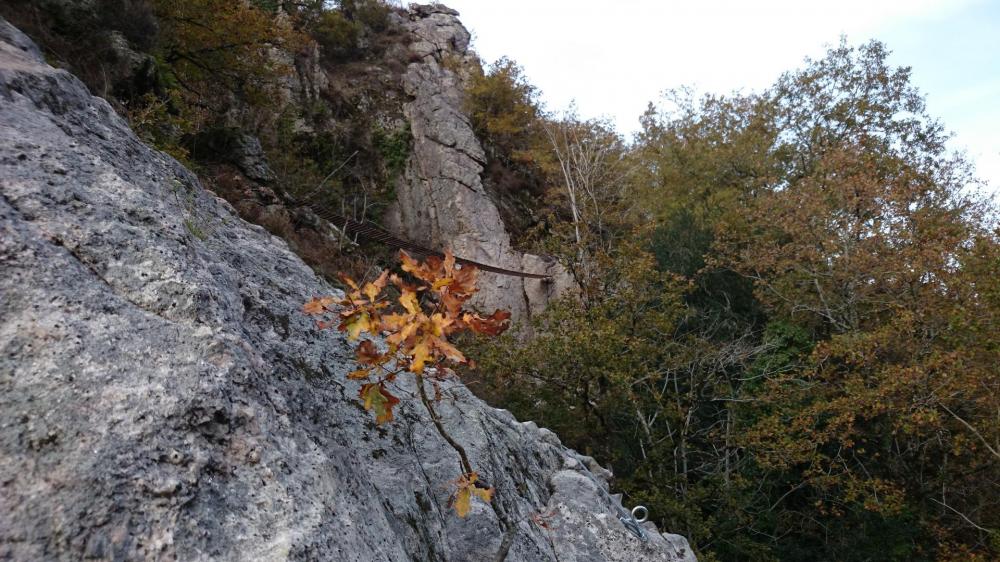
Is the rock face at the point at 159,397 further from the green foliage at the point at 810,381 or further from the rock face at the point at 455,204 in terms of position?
the rock face at the point at 455,204

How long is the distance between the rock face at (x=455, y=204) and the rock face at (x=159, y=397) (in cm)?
1425

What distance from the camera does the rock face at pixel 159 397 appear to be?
4.15 feet

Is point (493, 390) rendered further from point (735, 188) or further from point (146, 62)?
point (735, 188)

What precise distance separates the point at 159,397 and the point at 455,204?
1722 centimetres

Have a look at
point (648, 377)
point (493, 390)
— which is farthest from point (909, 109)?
point (493, 390)

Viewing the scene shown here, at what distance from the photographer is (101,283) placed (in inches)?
64.9

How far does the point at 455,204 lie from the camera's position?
18453mm

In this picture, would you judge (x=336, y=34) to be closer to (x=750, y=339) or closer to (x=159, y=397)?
(x=750, y=339)

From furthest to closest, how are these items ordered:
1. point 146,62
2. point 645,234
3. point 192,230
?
point 645,234, point 146,62, point 192,230

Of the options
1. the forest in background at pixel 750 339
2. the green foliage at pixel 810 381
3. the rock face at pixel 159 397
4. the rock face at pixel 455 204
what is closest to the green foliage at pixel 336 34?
the rock face at pixel 455 204

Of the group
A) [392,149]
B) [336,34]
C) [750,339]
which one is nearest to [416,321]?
[750,339]

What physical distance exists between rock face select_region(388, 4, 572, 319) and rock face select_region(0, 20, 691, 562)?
14245 mm

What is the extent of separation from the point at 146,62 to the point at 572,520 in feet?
29.1

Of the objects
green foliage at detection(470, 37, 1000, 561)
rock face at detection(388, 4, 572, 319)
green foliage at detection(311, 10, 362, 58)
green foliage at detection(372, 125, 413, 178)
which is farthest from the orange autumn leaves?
green foliage at detection(311, 10, 362, 58)
